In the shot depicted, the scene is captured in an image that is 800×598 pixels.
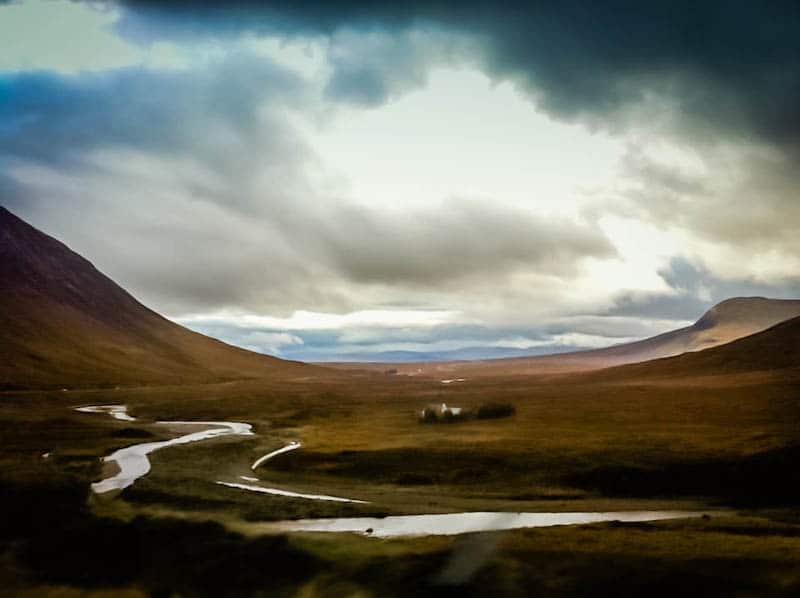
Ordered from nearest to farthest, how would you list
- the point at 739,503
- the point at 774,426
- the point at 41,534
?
1. the point at 41,534
2. the point at 739,503
3. the point at 774,426

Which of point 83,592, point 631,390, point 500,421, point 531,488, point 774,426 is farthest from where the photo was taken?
point 631,390

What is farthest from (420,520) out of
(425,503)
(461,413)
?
(461,413)

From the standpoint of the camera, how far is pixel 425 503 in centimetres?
4803

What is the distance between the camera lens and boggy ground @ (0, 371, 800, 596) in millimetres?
Result: 31312

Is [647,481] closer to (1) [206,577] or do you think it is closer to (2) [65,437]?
(1) [206,577]

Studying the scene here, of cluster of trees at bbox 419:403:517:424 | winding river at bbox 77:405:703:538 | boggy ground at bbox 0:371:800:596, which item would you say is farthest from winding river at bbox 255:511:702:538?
cluster of trees at bbox 419:403:517:424

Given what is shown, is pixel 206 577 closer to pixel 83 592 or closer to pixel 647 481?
pixel 83 592

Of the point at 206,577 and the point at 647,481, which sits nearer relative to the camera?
the point at 206,577

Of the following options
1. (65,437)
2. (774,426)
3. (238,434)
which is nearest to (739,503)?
(774,426)

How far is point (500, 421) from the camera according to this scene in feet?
328

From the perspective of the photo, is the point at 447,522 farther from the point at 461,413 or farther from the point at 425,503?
the point at 461,413

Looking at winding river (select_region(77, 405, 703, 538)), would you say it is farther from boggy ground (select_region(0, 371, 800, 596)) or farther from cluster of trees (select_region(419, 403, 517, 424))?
Result: cluster of trees (select_region(419, 403, 517, 424))

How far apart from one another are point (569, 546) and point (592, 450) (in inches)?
1389

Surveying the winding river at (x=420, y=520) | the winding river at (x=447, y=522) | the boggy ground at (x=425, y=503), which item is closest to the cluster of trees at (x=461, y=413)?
the boggy ground at (x=425, y=503)
